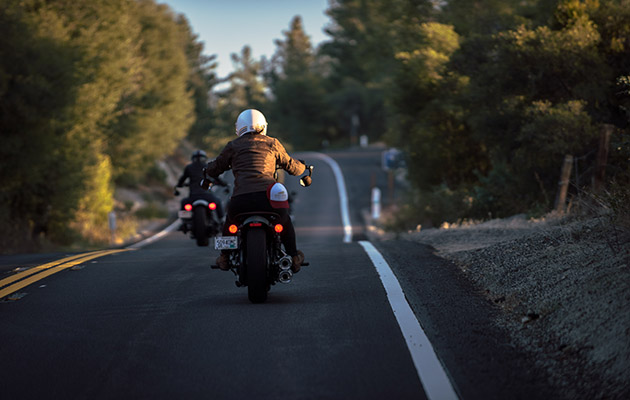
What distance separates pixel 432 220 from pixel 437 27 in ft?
31.9

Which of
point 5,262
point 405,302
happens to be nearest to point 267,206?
point 405,302

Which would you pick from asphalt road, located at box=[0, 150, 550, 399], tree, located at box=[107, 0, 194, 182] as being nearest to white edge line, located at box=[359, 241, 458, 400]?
asphalt road, located at box=[0, 150, 550, 399]

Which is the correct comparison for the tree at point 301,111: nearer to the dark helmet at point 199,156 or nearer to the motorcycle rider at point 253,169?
the dark helmet at point 199,156

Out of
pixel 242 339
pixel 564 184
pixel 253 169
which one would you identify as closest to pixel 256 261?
pixel 253 169

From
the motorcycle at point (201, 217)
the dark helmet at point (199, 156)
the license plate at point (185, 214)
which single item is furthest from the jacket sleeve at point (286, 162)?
the license plate at point (185, 214)

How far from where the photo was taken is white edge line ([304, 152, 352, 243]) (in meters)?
35.6

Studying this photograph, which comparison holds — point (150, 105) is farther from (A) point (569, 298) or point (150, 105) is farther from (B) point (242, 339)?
(A) point (569, 298)

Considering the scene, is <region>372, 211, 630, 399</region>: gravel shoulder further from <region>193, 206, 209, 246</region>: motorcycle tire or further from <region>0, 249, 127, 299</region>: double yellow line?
<region>193, 206, 209, 246</region>: motorcycle tire

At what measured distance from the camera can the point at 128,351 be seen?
5941 mm

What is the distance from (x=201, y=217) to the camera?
1716 cm

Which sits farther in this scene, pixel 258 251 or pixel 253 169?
pixel 253 169

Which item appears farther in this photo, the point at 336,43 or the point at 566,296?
the point at 336,43

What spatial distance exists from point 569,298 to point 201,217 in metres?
11.4

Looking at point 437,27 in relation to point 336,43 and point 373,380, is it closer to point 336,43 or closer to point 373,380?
point 373,380
